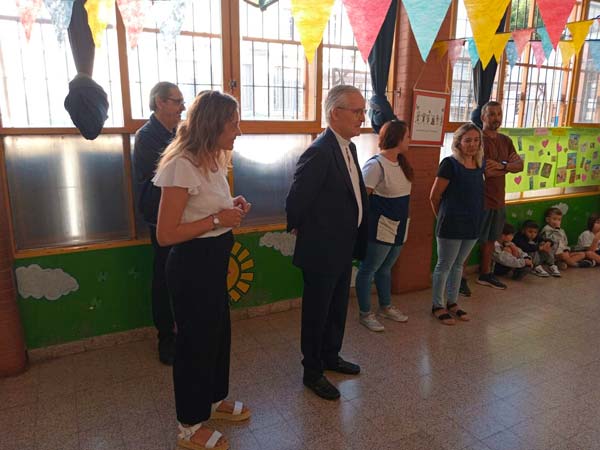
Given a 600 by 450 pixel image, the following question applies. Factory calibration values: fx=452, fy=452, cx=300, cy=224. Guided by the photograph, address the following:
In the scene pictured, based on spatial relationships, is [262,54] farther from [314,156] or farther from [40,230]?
[40,230]

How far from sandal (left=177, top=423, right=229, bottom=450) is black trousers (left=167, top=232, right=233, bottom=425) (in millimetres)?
57

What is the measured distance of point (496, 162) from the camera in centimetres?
358

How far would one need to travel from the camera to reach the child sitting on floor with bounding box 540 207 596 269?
15.0 ft

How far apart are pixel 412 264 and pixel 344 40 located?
1.87 meters

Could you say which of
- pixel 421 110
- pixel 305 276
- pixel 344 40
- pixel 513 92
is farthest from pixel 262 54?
pixel 513 92

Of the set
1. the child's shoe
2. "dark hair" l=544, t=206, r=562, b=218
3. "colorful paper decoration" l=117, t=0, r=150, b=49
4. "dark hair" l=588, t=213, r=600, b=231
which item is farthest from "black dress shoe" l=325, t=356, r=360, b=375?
"dark hair" l=588, t=213, r=600, b=231

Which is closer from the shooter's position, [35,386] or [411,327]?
[35,386]

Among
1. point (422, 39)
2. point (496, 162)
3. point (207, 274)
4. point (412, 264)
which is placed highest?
point (422, 39)

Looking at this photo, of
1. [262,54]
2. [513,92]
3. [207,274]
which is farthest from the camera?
[513,92]

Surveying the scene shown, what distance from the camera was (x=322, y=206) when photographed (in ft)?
7.14

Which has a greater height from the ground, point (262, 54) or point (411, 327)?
point (262, 54)

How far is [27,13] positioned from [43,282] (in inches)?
56.6

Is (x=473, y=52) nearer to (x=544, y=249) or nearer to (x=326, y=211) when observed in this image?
(x=544, y=249)

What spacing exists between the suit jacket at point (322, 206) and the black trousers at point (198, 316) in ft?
1.63
